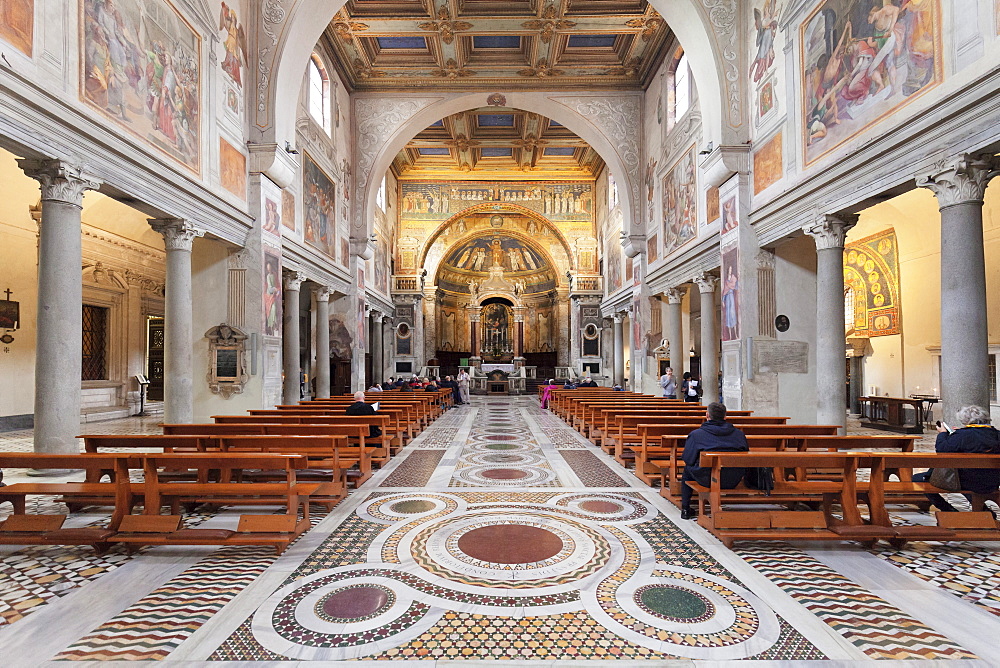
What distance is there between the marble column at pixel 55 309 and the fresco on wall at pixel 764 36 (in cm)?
1181

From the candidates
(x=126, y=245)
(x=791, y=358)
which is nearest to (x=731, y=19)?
(x=791, y=358)

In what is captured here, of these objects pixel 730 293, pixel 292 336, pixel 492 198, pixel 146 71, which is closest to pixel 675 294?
pixel 730 293

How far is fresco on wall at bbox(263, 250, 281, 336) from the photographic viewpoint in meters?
11.4

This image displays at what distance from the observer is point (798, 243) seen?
10.7m

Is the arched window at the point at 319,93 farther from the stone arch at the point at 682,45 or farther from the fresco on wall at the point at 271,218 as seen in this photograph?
the fresco on wall at the point at 271,218

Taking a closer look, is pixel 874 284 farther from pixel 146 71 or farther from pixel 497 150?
pixel 497 150

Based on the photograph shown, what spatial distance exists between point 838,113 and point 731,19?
467 centimetres

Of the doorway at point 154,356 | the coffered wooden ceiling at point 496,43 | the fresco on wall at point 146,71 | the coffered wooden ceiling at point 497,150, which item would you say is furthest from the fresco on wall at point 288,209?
the coffered wooden ceiling at point 497,150

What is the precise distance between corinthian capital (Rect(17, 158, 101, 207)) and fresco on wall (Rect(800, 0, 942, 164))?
34.9 ft

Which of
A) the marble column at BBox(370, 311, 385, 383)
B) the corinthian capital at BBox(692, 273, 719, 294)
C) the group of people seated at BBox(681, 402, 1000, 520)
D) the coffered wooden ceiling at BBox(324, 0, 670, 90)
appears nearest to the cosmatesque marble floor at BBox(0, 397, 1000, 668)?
the group of people seated at BBox(681, 402, 1000, 520)

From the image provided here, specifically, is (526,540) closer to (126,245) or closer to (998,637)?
(998,637)

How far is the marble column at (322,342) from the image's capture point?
17062 millimetres

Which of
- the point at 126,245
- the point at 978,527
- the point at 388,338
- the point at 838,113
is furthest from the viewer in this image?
the point at 388,338

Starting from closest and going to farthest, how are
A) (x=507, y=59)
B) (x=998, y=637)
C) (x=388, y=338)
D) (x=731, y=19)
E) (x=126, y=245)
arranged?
(x=998, y=637), (x=731, y=19), (x=126, y=245), (x=507, y=59), (x=388, y=338)
